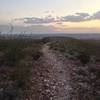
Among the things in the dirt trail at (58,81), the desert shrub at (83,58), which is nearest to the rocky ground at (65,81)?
the dirt trail at (58,81)

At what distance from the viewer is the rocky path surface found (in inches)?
447

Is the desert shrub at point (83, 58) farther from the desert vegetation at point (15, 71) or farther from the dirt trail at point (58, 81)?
the desert vegetation at point (15, 71)

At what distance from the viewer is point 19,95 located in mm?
10555

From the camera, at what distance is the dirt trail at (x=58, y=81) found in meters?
11.4

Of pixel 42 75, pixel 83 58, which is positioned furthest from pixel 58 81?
pixel 83 58

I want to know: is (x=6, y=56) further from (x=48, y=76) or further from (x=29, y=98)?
(x=29, y=98)

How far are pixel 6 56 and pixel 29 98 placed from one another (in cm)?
470

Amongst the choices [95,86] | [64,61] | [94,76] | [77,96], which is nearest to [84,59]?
[64,61]

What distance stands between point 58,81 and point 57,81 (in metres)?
0.04

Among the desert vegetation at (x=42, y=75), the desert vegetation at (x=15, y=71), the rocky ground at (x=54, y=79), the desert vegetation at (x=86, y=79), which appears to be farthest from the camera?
the desert vegetation at (x=86, y=79)

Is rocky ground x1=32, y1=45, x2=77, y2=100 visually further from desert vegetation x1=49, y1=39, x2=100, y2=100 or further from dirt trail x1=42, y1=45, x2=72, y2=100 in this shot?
desert vegetation x1=49, y1=39, x2=100, y2=100

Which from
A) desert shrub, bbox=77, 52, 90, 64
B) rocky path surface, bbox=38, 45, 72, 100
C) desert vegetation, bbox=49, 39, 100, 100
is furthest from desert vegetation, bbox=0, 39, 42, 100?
desert shrub, bbox=77, 52, 90, 64

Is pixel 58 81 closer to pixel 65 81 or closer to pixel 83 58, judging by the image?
pixel 65 81

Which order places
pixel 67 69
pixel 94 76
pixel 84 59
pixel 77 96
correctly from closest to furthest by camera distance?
pixel 77 96 < pixel 94 76 < pixel 67 69 < pixel 84 59
